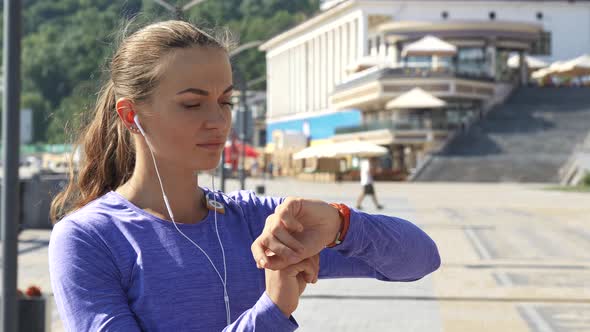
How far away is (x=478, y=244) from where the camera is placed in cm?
2044

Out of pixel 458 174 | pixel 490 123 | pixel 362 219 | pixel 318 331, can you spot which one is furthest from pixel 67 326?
pixel 490 123

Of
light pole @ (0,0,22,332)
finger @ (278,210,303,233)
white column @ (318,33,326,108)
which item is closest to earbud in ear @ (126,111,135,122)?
finger @ (278,210,303,233)

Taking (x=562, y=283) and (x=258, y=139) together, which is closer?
(x=562, y=283)

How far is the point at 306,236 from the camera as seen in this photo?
7.47 feet

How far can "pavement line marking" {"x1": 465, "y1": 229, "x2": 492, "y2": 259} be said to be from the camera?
18.3 m

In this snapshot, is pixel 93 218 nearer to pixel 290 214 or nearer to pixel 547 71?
pixel 290 214

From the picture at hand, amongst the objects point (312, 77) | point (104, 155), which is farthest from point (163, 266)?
point (312, 77)

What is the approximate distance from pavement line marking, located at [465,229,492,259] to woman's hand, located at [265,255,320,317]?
52.3 ft

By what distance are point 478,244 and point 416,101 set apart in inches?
1816

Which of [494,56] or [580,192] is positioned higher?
[494,56]

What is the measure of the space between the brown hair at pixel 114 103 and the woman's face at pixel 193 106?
0.04 m

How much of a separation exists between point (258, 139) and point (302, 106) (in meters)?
15.4

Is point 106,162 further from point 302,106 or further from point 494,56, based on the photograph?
point 302,106

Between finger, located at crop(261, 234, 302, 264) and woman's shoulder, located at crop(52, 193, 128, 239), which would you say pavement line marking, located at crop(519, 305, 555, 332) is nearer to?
woman's shoulder, located at crop(52, 193, 128, 239)
